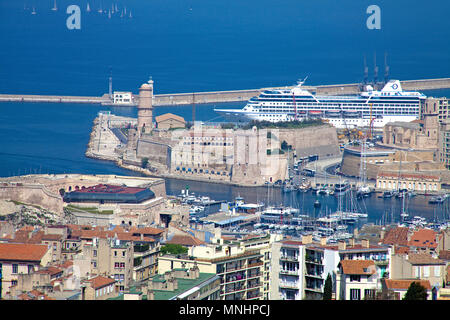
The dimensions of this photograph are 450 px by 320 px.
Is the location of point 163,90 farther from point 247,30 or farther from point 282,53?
point 247,30

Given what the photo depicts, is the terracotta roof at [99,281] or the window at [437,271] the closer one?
the terracotta roof at [99,281]

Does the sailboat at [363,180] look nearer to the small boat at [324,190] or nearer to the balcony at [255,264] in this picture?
the small boat at [324,190]

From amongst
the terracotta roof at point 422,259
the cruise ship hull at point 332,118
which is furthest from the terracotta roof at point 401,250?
the cruise ship hull at point 332,118

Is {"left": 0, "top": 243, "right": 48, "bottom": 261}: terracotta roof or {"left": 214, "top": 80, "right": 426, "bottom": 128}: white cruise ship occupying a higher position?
{"left": 214, "top": 80, "right": 426, "bottom": 128}: white cruise ship

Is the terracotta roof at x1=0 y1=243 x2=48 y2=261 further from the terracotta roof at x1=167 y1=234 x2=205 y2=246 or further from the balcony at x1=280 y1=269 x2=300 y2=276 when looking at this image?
the balcony at x1=280 y1=269 x2=300 y2=276

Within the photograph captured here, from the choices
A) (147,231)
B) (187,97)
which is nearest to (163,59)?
(187,97)

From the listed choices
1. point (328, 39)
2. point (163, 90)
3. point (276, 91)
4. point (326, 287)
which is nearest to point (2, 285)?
point (326, 287)

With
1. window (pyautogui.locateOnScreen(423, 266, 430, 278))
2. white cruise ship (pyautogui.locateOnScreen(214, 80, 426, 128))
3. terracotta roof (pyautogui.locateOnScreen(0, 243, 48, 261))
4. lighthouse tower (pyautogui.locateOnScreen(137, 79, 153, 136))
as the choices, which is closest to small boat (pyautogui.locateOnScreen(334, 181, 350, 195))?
lighthouse tower (pyautogui.locateOnScreen(137, 79, 153, 136))
